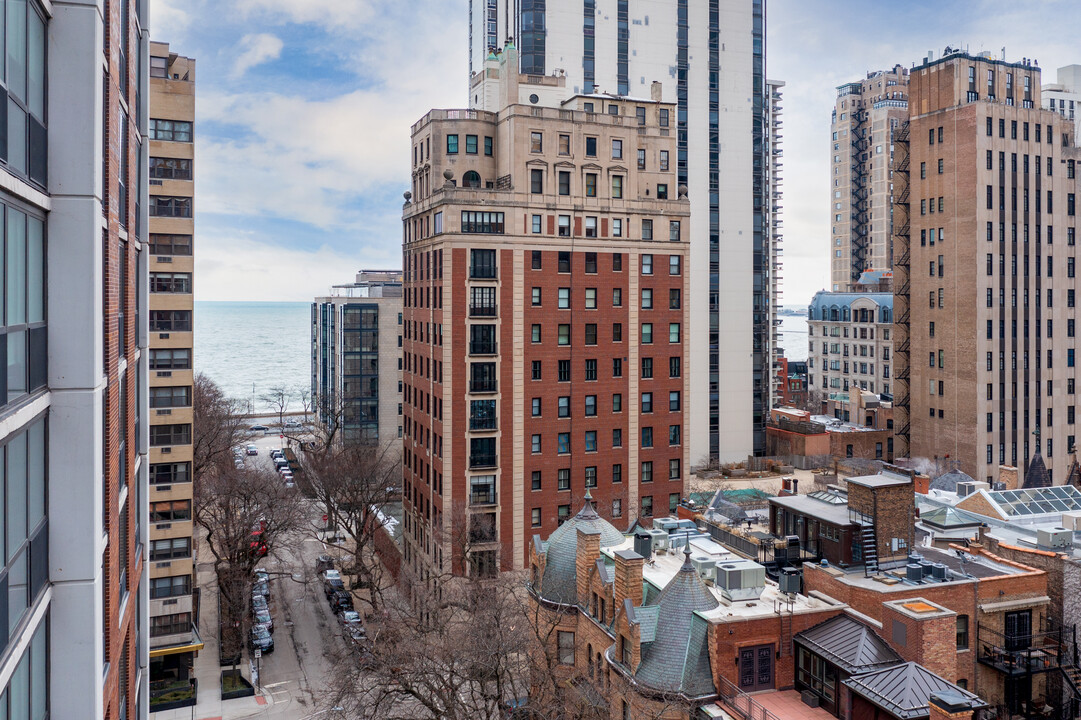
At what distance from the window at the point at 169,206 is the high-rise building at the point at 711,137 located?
5283 centimetres

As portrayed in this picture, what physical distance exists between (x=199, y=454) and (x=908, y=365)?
78.3 metres

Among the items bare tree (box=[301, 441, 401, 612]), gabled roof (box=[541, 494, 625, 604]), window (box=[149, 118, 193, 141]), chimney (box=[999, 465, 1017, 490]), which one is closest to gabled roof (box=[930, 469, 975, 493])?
chimney (box=[999, 465, 1017, 490])

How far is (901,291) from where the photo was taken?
10062 centimetres

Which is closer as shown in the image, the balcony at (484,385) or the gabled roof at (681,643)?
the gabled roof at (681,643)

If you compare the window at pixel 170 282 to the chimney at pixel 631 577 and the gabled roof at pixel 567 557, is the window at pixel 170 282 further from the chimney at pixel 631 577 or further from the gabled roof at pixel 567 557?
the chimney at pixel 631 577

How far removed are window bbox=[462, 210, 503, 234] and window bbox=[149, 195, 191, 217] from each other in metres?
19.6

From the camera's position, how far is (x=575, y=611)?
4012 cm

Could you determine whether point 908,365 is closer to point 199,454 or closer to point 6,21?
point 199,454

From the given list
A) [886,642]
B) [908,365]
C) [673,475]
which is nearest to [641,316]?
[673,475]

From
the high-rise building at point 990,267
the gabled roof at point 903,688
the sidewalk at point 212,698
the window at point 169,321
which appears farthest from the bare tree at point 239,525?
the high-rise building at point 990,267

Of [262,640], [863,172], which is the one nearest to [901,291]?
[262,640]

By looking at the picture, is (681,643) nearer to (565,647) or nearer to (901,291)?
(565,647)

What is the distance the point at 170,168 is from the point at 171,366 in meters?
12.1

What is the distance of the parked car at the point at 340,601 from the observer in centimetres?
A: 6500
